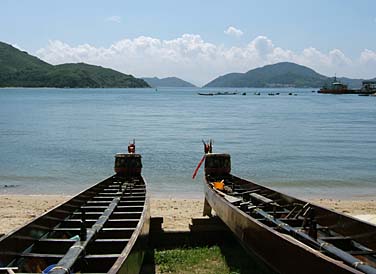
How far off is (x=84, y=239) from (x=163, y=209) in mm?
8086

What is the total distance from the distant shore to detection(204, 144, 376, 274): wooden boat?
236 centimetres

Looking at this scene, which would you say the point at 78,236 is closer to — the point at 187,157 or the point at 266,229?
the point at 266,229

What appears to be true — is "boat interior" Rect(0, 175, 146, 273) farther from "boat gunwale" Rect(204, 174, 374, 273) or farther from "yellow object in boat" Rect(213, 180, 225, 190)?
"yellow object in boat" Rect(213, 180, 225, 190)

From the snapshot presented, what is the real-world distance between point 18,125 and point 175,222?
5052 centimetres

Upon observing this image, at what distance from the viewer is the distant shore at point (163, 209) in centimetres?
1223

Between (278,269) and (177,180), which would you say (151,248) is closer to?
(278,269)

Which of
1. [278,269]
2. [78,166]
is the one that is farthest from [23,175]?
[278,269]

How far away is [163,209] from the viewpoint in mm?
14500

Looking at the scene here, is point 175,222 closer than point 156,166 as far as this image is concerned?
Yes

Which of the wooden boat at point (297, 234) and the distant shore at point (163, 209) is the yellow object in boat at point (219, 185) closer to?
the wooden boat at point (297, 234)

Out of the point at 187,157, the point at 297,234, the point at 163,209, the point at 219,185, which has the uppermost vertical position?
the point at 297,234

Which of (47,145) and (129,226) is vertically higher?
(129,226)

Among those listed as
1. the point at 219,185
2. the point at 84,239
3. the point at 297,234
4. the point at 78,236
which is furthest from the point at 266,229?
the point at 219,185

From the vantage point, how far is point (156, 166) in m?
27.1
